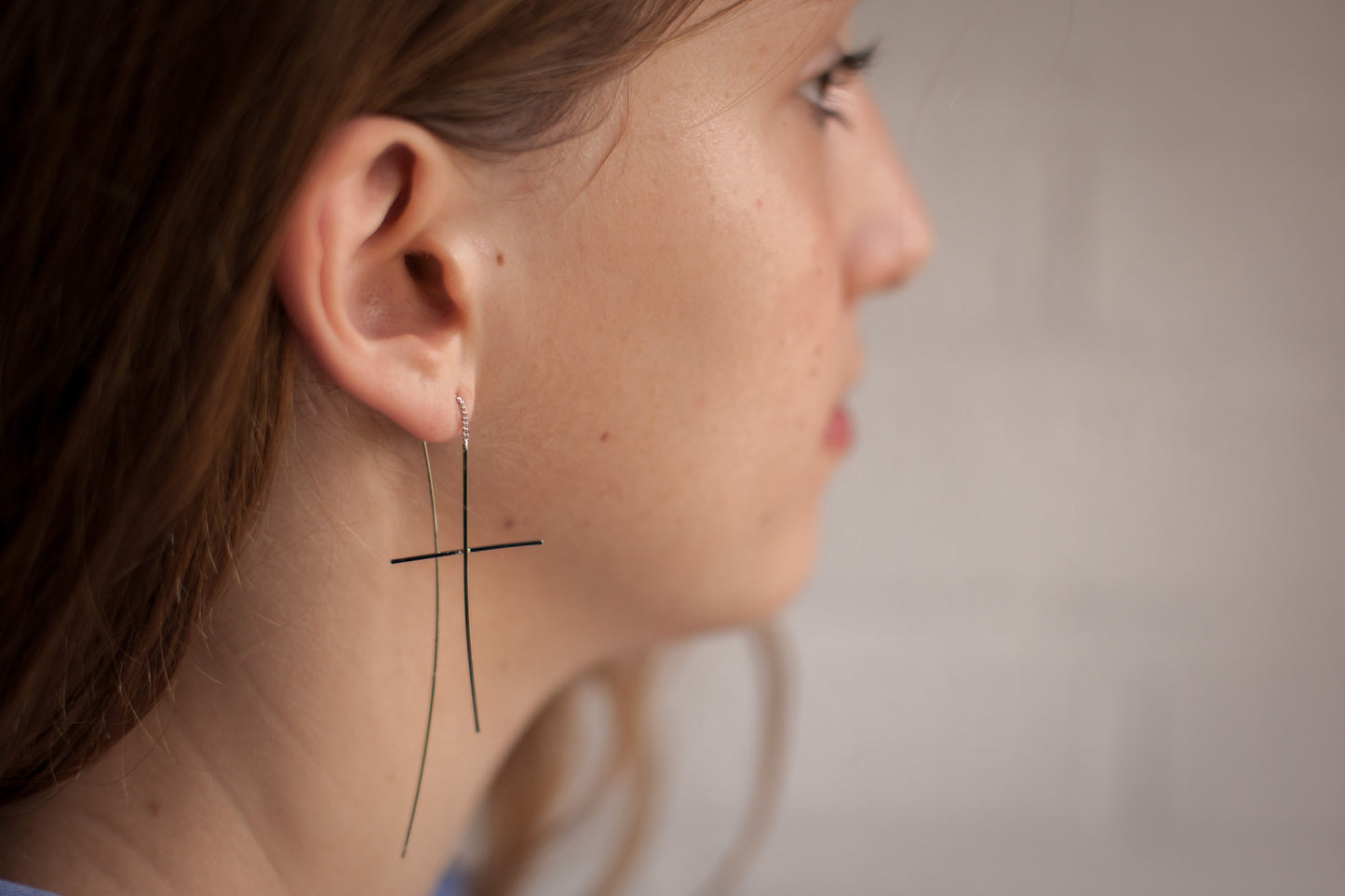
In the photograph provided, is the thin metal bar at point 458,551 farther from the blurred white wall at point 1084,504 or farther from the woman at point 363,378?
the blurred white wall at point 1084,504

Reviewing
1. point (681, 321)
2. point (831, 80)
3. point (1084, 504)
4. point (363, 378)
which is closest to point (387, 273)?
point (363, 378)

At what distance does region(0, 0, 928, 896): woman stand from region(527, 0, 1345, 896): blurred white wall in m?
0.53

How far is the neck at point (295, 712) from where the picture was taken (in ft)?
1.80

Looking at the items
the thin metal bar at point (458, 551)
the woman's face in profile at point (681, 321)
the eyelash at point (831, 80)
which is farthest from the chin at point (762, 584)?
the eyelash at point (831, 80)

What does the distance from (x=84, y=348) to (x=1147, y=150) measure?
1103 mm

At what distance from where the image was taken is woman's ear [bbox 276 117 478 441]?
482 mm

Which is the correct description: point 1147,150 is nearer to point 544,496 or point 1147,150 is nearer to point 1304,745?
point 1304,745

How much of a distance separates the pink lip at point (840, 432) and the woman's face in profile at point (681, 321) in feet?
0.29

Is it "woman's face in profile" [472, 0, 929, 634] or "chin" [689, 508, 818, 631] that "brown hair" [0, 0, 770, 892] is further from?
"chin" [689, 508, 818, 631]

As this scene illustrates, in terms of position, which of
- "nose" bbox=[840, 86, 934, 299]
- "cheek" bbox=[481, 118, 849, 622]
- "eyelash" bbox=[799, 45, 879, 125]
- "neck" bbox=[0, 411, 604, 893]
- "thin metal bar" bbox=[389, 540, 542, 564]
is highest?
"eyelash" bbox=[799, 45, 879, 125]

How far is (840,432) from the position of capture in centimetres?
79

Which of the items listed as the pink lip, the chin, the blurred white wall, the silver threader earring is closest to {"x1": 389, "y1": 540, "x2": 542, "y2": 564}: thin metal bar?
the silver threader earring

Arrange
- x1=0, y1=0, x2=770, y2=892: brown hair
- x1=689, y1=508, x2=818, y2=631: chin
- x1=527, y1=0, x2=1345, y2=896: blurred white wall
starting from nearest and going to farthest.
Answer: x1=0, y1=0, x2=770, y2=892: brown hair, x1=689, y1=508, x2=818, y2=631: chin, x1=527, y1=0, x2=1345, y2=896: blurred white wall

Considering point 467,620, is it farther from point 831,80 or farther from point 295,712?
point 831,80
